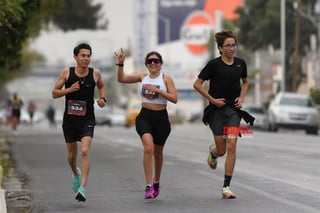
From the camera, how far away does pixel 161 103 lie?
41.4ft

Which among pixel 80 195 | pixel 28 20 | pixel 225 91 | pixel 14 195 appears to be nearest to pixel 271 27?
pixel 28 20

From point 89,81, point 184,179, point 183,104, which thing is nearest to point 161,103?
point 89,81

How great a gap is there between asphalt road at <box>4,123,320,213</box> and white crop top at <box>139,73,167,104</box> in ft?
4.06

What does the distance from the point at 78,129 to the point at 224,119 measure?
1.83 m

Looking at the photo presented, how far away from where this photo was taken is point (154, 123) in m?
12.6

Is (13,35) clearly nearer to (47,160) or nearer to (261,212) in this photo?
(47,160)

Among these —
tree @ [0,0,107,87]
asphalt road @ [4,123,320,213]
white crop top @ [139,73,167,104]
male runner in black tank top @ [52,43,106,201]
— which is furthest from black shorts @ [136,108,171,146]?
tree @ [0,0,107,87]

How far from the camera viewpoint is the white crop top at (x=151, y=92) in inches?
494

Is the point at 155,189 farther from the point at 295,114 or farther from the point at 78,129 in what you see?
the point at 295,114

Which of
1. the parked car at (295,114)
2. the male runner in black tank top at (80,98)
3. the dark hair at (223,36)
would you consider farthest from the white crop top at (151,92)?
the parked car at (295,114)

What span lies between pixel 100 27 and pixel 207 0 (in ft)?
308

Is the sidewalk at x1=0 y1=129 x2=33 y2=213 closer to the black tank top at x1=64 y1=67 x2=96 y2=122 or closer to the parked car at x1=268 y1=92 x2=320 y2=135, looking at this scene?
the black tank top at x1=64 y1=67 x2=96 y2=122

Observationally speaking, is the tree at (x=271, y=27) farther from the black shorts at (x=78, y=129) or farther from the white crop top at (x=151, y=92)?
the black shorts at (x=78, y=129)

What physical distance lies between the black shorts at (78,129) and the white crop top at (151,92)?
2.36 feet
